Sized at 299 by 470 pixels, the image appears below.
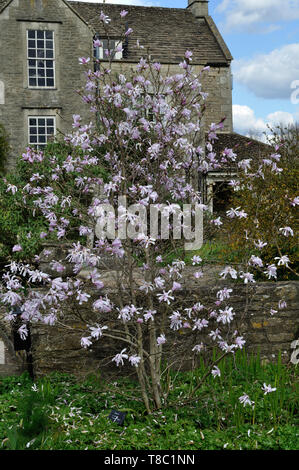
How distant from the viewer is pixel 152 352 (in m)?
5.43

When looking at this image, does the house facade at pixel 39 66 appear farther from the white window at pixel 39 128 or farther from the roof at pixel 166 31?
the roof at pixel 166 31

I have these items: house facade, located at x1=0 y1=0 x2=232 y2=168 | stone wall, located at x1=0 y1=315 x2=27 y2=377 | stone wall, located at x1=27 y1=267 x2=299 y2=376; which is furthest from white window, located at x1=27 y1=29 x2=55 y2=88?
stone wall, located at x1=0 y1=315 x2=27 y2=377

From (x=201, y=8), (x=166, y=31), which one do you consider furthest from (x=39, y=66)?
(x=201, y=8)

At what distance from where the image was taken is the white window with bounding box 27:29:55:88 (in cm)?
2002

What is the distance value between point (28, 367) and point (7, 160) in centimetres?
1384

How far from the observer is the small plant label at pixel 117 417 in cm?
515

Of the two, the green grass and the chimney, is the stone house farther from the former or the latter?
the green grass

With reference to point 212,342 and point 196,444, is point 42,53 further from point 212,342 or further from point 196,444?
point 196,444

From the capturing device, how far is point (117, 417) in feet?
17.0

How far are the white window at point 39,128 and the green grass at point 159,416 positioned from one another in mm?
15030

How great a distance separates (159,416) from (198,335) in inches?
65.1

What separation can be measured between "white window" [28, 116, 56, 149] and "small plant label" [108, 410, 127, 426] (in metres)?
16.2

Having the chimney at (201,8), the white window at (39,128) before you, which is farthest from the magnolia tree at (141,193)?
the chimney at (201,8)
